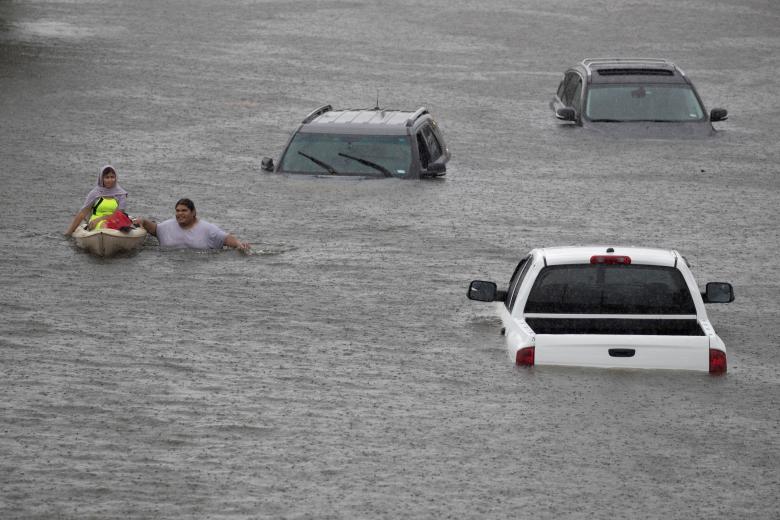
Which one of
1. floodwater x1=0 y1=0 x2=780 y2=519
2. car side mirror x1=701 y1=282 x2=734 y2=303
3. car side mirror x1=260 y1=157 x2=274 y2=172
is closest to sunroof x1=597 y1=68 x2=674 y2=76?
floodwater x1=0 y1=0 x2=780 y2=519

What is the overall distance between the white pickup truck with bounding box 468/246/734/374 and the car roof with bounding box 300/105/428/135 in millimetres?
9693

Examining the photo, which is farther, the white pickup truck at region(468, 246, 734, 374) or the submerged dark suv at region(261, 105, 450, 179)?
the submerged dark suv at region(261, 105, 450, 179)

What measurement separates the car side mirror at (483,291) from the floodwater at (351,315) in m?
0.86

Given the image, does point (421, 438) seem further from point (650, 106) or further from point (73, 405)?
point (650, 106)

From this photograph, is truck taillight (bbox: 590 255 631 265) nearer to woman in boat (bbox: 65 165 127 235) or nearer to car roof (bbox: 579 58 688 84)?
woman in boat (bbox: 65 165 127 235)

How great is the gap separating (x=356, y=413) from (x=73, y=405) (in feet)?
7.99

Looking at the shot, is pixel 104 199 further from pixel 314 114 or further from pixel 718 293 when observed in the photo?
pixel 718 293

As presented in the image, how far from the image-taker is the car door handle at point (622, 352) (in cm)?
1308

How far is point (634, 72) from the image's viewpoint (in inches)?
1128

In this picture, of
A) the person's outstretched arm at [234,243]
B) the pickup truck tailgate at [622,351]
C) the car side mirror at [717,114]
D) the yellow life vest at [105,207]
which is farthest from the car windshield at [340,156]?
the pickup truck tailgate at [622,351]

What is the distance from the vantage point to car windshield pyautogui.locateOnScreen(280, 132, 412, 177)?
23844 millimetres

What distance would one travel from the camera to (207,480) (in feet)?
40.0

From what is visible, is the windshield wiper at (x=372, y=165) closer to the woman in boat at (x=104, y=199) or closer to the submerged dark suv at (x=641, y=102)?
the woman in boat at (x=104, y=199)

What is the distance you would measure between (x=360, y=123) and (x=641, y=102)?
263 inches
